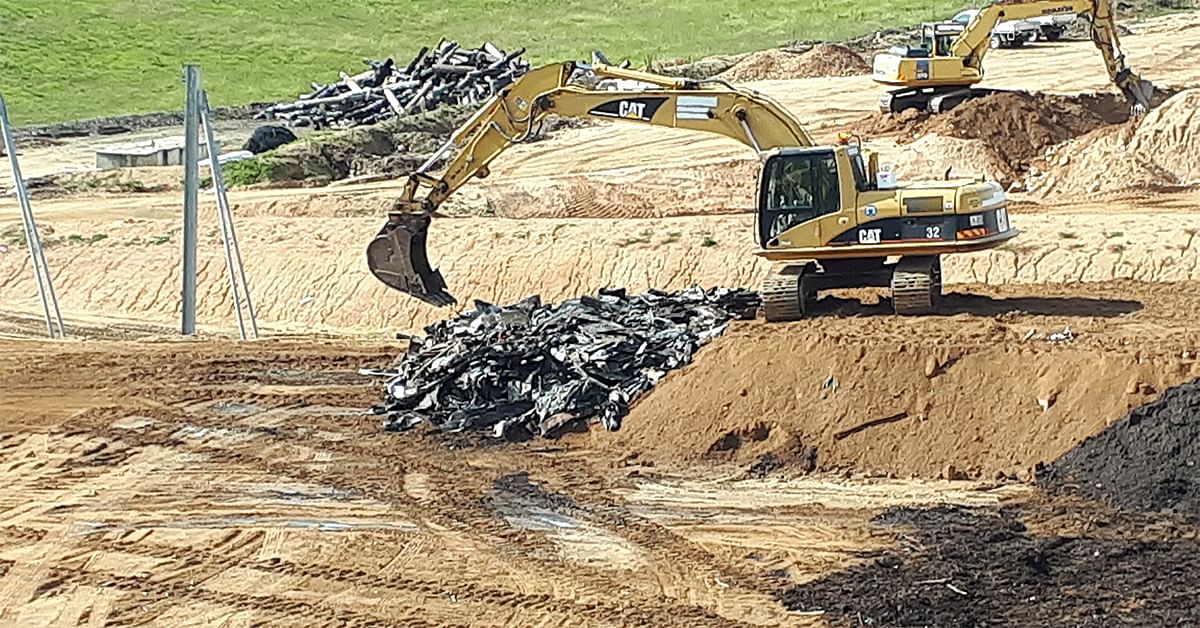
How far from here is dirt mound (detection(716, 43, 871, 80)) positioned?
4938cm

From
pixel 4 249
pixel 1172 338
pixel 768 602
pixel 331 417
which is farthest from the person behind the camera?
pixel 4 249

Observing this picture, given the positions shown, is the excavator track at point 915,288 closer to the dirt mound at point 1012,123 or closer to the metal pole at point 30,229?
the metal pole at point 30,229

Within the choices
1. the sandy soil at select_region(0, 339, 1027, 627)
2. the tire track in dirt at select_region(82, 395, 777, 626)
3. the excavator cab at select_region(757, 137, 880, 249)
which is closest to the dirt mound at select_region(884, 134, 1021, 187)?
the excavator cab at select_region(757, 137, 880, 249)

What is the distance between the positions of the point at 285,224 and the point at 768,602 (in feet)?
64.1

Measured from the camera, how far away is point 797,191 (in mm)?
19406

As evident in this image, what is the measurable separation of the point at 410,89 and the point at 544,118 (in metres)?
25.5

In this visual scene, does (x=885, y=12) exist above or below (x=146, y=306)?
above

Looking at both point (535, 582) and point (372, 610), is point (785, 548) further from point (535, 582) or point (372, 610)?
point (372, 610)

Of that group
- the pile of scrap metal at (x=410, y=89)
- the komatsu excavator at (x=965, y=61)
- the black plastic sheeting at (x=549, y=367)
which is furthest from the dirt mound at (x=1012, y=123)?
the black plastic sheeting at (x=549, y=367)

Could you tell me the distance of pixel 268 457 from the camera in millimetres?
17906

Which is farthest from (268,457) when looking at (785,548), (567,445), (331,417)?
(785,548)

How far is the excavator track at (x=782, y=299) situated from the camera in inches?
758

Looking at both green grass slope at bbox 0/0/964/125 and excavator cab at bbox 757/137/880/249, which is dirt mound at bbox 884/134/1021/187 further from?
green grass slope at bbox 0/0/964/125

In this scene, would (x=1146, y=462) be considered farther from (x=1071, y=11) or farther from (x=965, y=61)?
(x=965, y=61)
